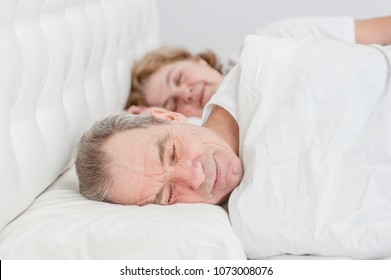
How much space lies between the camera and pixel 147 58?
2.32 metres

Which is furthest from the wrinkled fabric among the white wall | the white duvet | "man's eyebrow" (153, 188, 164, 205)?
the white wall

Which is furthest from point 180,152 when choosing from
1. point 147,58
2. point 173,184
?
point 147,58

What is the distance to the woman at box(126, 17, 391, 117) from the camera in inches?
81.0

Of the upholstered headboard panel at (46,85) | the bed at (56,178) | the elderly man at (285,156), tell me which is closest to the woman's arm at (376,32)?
the elderly man at (285,156)

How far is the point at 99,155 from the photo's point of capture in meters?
1.34

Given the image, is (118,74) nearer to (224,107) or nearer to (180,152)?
(224,107)

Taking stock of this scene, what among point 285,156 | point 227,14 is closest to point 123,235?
point 285,156

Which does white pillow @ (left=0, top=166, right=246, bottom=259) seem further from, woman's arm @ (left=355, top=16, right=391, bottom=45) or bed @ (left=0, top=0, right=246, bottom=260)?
woman's arm @ (left=355, top=16, right=391, bottom=45)

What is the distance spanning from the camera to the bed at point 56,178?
3.73ft

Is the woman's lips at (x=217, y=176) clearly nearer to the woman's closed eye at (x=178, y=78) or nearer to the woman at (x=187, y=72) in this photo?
the woman at (x=187, y=72)

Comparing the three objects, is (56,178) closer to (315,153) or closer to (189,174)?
(189,174)

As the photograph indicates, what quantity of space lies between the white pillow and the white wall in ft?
5.49

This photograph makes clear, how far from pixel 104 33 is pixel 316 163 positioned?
2.71ft

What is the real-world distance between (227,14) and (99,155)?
1594 mm
